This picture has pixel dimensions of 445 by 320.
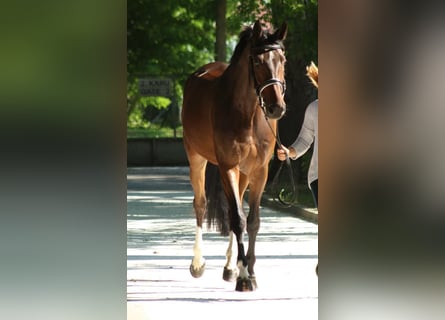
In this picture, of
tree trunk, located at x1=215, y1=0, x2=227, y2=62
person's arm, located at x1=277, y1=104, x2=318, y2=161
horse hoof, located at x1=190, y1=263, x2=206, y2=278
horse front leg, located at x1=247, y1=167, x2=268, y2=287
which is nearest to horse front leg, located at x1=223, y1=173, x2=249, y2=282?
horse front leg, located at x1=247, y1=167, x2=268, y2=287

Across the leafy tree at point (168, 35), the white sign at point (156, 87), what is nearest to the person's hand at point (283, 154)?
the leafy tree at point (168, 35)

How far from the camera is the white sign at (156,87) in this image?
38.5 meters

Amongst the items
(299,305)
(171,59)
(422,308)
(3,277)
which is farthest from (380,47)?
(171,59)

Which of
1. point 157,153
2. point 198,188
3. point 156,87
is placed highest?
point 198,188

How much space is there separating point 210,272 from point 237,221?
1450mm

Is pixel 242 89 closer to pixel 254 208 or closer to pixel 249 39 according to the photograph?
pixel 249 39

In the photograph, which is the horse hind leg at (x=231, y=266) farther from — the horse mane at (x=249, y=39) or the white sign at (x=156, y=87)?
the white sign at (x=156, y=87)

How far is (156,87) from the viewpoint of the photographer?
38688mm

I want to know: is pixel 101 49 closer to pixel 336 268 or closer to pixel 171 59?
pixel 336 268

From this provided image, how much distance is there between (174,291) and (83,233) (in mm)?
5109

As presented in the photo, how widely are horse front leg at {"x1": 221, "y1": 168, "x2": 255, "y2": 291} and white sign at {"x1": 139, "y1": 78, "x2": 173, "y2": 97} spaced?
1109 inches

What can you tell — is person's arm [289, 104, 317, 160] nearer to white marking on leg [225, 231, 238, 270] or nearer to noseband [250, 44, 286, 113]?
noseband [250, 44, 286, 113]

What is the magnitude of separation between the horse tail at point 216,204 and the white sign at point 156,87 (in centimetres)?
2667

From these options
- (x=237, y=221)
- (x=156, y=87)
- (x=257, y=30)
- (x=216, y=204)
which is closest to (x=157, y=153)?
(x=156, y=87)
